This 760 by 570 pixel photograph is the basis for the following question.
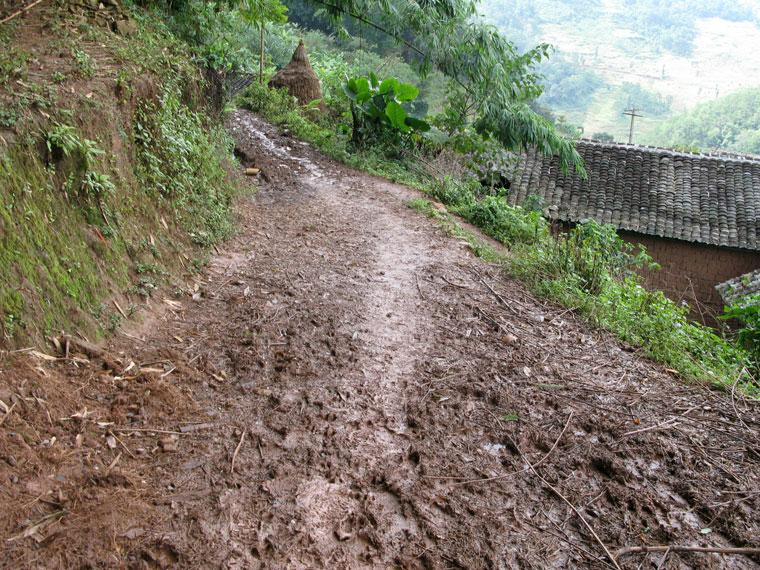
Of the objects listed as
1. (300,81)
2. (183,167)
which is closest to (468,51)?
(183,167)

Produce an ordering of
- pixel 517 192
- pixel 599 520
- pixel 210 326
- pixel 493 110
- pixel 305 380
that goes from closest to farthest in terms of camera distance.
→ 1. pixel 599 520
2. pixel 305 380
3. pixel 210 326
4. pixel 493 110
5. pixel 517 192

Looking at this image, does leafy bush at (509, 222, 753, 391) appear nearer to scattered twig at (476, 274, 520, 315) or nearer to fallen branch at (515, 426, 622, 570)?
scattered twig at (476, 274, 520, 315)

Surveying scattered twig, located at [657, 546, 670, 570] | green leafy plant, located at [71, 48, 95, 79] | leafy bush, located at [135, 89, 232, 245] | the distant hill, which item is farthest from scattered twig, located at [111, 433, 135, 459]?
the distant hill

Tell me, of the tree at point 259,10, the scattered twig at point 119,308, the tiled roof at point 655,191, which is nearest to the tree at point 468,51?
the tree at point 259,10

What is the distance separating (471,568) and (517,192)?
15318 mm

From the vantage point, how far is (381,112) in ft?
41.0

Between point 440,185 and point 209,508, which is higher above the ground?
point 440,185

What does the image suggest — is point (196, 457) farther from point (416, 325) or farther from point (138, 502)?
point (416, 325)

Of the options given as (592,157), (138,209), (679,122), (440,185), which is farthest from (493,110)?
(679,122)

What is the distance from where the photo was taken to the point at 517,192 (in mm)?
16812

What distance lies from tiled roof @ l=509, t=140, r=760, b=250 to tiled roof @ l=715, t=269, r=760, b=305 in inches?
57.2

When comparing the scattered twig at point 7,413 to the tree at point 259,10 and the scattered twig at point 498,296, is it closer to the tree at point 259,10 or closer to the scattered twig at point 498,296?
the scattered twig at point 498,296

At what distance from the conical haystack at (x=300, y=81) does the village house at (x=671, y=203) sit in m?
6.42

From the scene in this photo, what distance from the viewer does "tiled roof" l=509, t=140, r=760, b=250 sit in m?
16.0
